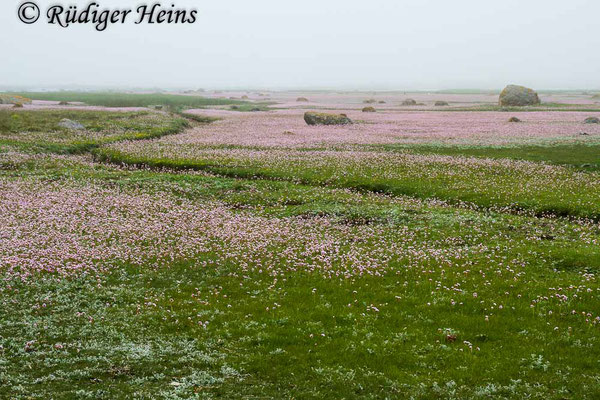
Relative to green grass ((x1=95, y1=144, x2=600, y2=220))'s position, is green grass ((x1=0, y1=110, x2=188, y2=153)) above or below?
above

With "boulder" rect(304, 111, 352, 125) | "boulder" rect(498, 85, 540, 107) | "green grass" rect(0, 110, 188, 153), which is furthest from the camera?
"boulder" rect(498, 85, 540, 107)

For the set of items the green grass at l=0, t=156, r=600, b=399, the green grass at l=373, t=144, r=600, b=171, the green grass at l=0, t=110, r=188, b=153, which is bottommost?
the green grass at l=0, t=156, r=600, b=399

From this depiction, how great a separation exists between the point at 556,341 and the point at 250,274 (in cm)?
1048

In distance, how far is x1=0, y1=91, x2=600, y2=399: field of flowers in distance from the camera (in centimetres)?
1130

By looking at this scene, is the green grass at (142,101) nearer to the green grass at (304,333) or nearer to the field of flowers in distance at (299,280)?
the field of flowers in distance at (299,280)

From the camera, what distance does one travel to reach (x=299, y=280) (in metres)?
17.8

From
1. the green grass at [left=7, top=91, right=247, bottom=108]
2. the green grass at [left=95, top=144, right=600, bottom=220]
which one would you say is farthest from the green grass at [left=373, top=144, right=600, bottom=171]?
the green grass at [left=7, top=91, right=247, bottom=108]

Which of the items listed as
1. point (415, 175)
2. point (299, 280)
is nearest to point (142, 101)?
point (415, 175)

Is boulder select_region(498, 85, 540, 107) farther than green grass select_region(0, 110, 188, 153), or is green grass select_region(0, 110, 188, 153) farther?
boulder select_region(498, 85, 540, 107)

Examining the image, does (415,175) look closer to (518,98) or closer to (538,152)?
(538,152)

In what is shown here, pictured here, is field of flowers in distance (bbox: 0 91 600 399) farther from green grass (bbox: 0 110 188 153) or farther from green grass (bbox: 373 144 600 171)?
green grass (bbox: 0 110 188 153)

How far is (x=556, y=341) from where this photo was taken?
42.0 ft

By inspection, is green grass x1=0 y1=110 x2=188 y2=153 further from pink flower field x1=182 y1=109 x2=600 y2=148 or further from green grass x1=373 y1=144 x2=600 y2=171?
green grass x1=373 y1=144 x2=600 y2=171

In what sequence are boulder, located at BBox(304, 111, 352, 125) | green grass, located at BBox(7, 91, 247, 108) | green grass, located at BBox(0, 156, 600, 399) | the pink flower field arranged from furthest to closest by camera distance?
green grass, located at BBox(7, 91, 247, 108) < boulder, located at BBox(304, 111, 352, 125) < the pink flower field < green grass, located at BBox(0, 156, 600, 399)
